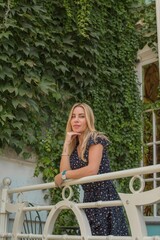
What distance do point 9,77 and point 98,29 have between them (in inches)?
62.8

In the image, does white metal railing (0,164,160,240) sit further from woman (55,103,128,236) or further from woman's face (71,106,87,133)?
woman's face (71,106,87,133)

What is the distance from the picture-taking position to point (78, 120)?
3195mm

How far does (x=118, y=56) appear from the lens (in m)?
5.71

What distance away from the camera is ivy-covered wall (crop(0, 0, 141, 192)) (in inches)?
177

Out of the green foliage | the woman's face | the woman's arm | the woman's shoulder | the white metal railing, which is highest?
the green foliage

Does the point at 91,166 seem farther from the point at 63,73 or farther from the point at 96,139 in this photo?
the point at 63,73

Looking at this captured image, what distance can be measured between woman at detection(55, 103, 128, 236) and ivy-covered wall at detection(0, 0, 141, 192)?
128 centimetres

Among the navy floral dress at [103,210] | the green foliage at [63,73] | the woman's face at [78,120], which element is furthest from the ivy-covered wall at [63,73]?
the navy floral dress at [103,210]

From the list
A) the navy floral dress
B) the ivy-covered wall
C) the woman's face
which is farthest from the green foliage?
the navy floral dress

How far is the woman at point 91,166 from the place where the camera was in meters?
2.93

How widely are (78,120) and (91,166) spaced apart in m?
0.45

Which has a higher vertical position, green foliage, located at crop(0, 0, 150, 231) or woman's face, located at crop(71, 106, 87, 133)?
green foliage, located at crop(0, 0, 150, 231)

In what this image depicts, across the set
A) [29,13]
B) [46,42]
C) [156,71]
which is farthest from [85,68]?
[156,71]

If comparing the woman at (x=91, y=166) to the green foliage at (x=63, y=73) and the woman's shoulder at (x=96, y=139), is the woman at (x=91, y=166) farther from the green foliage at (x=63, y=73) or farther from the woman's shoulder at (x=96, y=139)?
the green foliage at (x=63, y=73)
